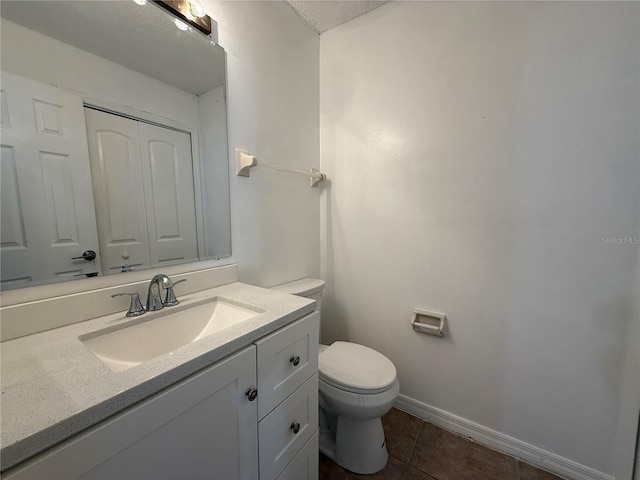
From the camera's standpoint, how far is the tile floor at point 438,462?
1197mm

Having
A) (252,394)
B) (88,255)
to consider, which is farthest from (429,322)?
(88,255)

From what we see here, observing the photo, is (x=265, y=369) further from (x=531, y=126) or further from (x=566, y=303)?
(x=531, y=126)

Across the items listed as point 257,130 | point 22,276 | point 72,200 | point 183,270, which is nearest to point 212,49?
point 257,130

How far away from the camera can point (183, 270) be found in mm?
1066

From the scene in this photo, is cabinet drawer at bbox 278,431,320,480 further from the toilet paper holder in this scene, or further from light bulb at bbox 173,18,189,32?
light bulb at bbox 173,18,189,32

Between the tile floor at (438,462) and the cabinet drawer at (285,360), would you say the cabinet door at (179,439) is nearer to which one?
the cabinet drawer at (285,360)

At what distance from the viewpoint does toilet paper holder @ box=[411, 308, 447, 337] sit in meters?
1.40

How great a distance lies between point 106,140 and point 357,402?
4.46ft

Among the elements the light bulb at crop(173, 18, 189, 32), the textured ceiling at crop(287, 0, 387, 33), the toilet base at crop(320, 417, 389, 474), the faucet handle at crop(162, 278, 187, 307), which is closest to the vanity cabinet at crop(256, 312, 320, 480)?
the toilet base at crop(320, 417, 389, 474)

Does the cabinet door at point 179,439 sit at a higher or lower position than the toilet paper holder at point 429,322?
higher

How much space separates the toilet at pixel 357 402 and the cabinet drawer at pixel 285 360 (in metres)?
0.26

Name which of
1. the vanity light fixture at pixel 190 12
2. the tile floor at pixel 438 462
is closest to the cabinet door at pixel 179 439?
the tile floor at pixel 438 462

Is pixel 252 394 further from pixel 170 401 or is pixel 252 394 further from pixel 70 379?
pixel 70 379

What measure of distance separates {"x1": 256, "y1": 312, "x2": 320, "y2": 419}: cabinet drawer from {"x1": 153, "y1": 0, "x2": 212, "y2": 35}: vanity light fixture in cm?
123
